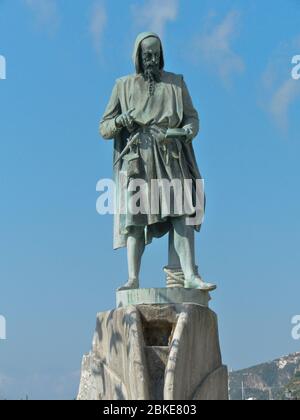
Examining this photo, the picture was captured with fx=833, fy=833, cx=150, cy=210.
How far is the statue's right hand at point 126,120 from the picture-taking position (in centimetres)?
1159

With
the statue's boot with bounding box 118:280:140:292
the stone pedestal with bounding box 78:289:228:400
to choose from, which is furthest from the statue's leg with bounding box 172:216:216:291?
the statue's boot with bounding box 118:280:140:292

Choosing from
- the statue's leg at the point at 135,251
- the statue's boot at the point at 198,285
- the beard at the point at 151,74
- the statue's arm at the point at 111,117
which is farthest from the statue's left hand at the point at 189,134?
the statue's boot at the point at 198,285

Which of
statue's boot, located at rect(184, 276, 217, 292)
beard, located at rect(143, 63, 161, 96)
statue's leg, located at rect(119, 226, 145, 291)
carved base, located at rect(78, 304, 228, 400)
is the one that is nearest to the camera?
carved base, located at rect(78, 304, 228, 400)

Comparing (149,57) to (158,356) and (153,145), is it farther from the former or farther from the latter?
(158,356)

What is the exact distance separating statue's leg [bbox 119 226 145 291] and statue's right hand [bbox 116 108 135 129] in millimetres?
1448

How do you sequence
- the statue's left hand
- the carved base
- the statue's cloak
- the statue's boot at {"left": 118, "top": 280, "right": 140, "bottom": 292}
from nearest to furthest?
the carved base → the statue's boot at {"left": 118, "top": 280, "right": 140, "bottom": 292} → the statue's left hand → the statue's cloak

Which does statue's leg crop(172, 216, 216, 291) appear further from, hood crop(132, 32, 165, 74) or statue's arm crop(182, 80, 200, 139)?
hood crop(132, 32, 165, 74)

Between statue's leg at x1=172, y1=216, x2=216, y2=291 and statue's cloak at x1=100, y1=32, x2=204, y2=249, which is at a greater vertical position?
statue's cloak at x1=100, y1=32, x2=204, y2=249

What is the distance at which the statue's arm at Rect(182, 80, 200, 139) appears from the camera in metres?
11.8

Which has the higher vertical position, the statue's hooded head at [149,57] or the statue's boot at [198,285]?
the statue's hooded head at [149,57]

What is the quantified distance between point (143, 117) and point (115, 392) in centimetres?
381

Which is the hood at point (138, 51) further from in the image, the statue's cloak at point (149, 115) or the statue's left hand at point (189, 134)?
the statue's left hand at point (189, 134)

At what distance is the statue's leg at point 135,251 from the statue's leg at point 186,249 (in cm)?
49

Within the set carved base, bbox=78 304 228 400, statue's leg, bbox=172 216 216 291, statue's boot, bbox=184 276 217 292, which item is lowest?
carved base, bbox=78 304 228 400
